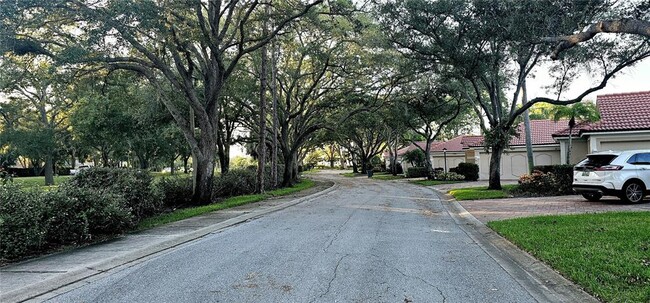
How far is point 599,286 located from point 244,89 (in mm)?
23120

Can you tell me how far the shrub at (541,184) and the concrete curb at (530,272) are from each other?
10.4 meters

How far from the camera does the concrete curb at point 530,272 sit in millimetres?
4988

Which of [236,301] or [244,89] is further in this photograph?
[244,89]

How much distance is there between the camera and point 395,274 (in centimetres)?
586

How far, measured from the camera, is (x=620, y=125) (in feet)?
66.3

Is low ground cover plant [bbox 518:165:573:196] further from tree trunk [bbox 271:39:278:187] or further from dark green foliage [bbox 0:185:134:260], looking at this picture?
dark green foliage [bbox 0:185:134:260]

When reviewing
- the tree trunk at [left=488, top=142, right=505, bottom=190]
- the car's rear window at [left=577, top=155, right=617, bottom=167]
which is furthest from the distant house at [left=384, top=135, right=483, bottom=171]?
the car's rear window at [left=577, top=155, right=617, bottom=167]

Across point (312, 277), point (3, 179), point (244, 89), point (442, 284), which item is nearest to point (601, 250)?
point (442, 284)

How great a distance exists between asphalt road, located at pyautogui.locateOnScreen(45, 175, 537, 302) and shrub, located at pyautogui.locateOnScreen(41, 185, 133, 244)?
2042 mm

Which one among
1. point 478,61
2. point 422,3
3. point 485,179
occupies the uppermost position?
point 422,3

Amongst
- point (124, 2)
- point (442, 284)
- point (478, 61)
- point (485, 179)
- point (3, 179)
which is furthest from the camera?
point (485, 179)

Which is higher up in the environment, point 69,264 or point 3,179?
point 3,179

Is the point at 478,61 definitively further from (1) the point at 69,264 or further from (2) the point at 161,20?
(1) the point at 69,264

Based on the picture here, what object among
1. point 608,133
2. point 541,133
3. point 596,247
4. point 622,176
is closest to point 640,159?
point 622,176
